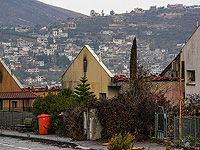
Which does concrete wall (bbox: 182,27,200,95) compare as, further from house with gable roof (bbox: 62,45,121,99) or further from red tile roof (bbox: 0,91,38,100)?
red tile roof (bbox: 0,91,38,100)

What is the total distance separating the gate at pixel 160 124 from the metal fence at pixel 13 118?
1111cm

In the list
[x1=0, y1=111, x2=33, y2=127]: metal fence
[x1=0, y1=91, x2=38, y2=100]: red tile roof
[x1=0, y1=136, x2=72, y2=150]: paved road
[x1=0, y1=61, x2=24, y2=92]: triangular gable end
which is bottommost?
[x1=0, y1=136, x2=72, y2=150]: paved road

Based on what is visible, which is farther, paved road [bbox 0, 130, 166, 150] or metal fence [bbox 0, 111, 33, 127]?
metal fence [bbox 0, 111, 33, 127]

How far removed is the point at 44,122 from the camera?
26.1m

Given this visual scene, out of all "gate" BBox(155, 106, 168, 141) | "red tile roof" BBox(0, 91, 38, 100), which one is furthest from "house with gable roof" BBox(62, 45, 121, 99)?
"gate" BBox(155, 106, 168, 141)

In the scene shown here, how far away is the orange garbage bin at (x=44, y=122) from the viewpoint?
26.0 m

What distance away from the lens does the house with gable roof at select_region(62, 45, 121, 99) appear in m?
35.8

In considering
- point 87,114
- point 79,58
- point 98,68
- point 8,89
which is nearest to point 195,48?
point 87,114

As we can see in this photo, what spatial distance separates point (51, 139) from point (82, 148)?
3.79 metres

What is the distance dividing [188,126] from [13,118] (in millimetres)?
15315

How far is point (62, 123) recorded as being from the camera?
25.4 meters

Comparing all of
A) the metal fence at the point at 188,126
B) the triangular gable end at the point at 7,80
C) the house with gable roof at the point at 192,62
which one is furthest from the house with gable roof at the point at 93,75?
the metal fence at the point at 188,126

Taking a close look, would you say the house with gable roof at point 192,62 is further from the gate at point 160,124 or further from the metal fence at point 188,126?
the metal fence at point 188,126

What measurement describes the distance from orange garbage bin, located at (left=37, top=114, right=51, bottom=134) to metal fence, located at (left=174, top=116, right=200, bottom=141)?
914 cm
